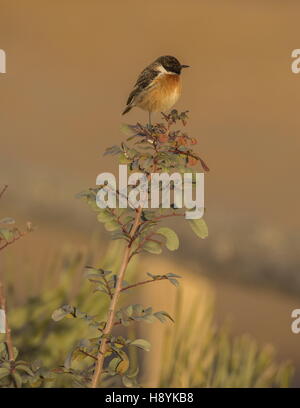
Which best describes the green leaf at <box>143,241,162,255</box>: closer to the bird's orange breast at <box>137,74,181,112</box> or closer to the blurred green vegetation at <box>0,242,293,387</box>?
the blurred green vegetation at <box>0,242,293,387</box>

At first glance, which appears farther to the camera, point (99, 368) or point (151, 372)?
point (151, 372)

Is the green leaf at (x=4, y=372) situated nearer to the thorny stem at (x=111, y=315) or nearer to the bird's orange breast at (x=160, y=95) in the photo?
the thorny stem at (x=111, y=315)

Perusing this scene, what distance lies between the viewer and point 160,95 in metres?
3.34

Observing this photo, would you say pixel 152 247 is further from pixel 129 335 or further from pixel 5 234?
pixel 129 335

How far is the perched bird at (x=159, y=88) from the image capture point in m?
3.33

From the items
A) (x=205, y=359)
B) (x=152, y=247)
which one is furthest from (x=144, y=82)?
(x=152, y=247)

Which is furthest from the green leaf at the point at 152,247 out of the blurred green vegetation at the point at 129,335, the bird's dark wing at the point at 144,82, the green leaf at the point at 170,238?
the bird's dark wing at the point at 144,82

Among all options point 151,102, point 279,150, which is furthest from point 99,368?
point 279,150

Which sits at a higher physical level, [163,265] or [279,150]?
[279,150]

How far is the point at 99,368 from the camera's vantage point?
48.3 inches

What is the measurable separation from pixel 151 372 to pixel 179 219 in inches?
23.8

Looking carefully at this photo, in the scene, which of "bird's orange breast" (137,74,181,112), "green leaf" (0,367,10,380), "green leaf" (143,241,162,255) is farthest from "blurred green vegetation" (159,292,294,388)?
"bird's orange breast" (137,74,181,112)

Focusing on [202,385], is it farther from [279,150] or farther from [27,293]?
[279,150]
